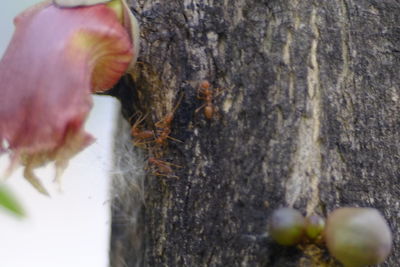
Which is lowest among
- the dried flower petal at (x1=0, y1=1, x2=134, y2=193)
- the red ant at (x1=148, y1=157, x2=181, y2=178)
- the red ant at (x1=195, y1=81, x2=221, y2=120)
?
the red ant at (x1=148, y1=157, x2=181, y2=178)

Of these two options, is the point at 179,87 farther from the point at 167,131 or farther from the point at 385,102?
the point at 385,102

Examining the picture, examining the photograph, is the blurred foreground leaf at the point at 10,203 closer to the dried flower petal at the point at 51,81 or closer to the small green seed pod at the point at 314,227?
the dried flower petal at the point at 51,81

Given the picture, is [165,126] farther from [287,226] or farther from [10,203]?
[10,203]

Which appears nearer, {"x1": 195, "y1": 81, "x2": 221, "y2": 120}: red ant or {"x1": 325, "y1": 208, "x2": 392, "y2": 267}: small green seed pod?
{"x1": 325, "y1": 208, "x2": 392, "y2": 267}: small green seed pod

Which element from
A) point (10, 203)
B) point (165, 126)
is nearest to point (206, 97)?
point (165, 126)

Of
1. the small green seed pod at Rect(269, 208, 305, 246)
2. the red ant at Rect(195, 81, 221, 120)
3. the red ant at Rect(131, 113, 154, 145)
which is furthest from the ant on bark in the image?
the small green seed pod at Rect(269, 208, 305, 246)

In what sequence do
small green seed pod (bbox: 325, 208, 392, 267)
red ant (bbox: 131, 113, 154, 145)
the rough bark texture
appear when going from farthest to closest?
red ant (bbox: 131, 113, 154, 145)
the rough bark texture
small green seed pod (bbox: 325, 208, 392, 267)

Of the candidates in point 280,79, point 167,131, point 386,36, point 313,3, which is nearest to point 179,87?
point 167,131

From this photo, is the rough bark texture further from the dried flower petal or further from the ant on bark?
the dried flower petal
